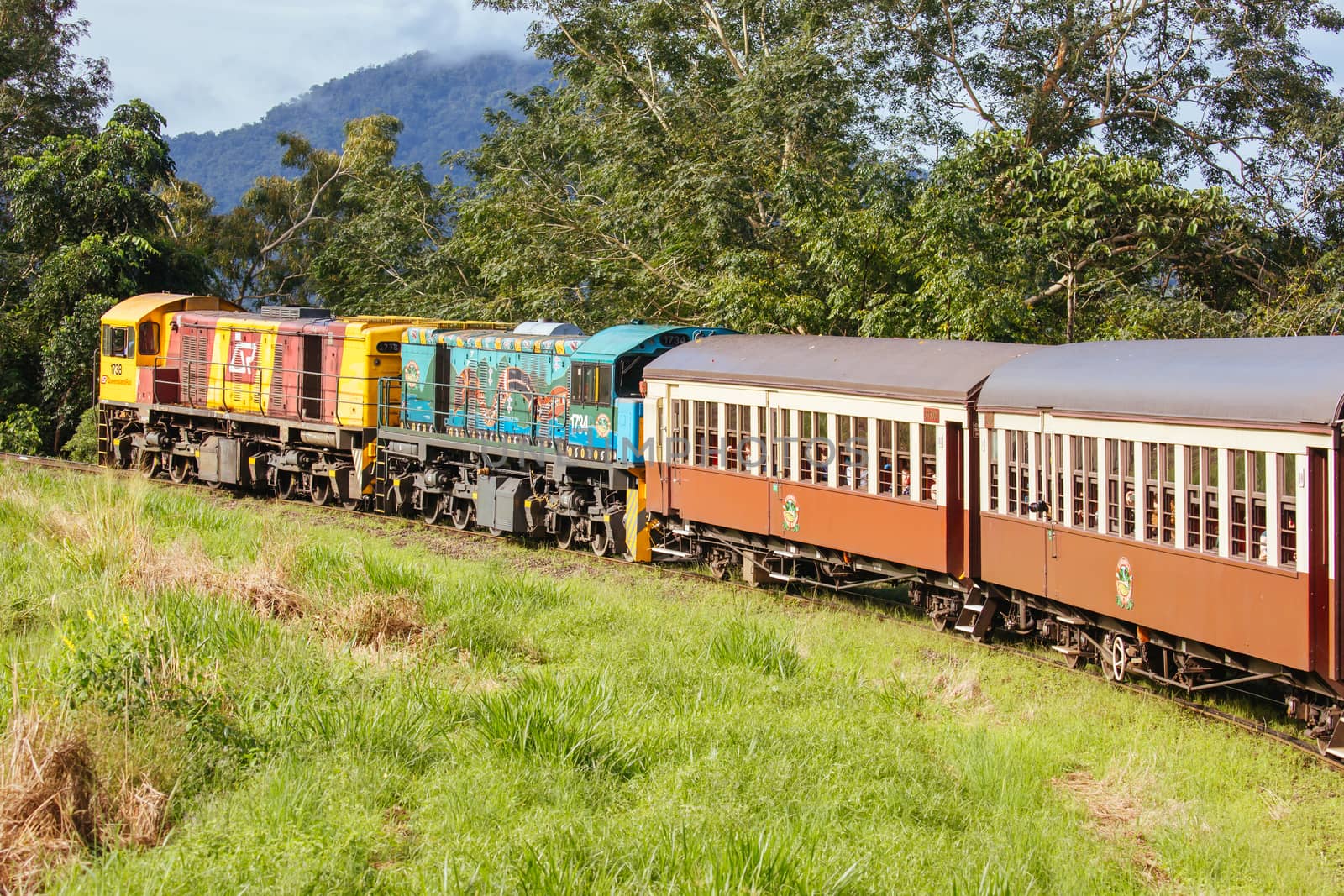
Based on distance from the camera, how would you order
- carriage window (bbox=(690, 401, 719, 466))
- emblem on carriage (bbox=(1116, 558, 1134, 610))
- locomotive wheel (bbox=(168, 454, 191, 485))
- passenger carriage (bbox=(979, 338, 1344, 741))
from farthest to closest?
locomotive wheel (bbox=(168, 454, 191, 485))
carriage window (bbox=(690, 401, 719, 466))
emblem on carriage (bbox=(1116, 558, 1134, 610))
passenger carriage (bbox=(979, 338, 1344, 741))

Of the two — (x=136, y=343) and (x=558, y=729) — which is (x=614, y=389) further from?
(x=136, y=343)

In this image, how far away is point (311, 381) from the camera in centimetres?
2266

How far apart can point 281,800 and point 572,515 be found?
1169 cm

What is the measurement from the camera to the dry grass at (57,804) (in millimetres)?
6129

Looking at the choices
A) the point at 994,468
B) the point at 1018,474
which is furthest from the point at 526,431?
the point at 1018,474

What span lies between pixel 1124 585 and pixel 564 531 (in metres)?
10.3

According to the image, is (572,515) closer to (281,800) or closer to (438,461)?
(438,461)

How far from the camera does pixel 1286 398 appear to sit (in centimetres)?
861

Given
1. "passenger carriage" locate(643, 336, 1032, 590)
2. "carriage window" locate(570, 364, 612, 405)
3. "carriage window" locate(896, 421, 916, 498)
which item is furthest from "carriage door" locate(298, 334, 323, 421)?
"carriage window" locate(896, 421, 916, 498)

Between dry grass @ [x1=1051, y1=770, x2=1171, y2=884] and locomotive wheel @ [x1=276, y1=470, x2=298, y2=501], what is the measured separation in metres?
18.2

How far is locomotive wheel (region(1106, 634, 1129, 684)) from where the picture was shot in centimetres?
1110

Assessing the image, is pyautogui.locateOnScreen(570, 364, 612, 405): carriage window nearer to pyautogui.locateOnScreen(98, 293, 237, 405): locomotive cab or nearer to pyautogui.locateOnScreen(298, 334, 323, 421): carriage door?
pyautogui.locateOnScreen(298, 334, 323, 421): carriage door

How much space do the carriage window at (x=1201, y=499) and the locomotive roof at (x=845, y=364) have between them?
2.89 metres

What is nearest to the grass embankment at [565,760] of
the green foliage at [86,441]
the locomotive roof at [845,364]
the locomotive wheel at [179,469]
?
the locomotive roof at [845,364]
